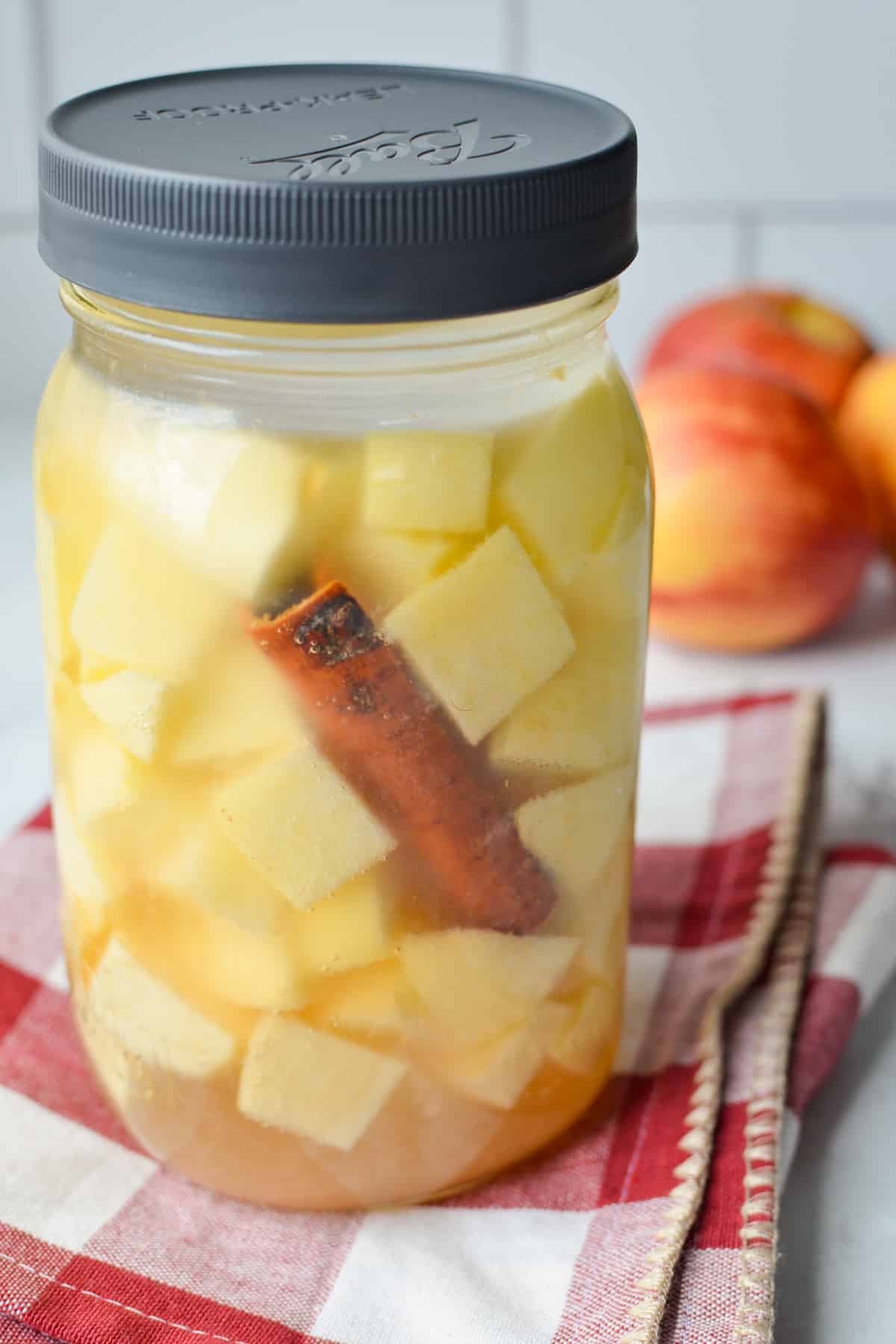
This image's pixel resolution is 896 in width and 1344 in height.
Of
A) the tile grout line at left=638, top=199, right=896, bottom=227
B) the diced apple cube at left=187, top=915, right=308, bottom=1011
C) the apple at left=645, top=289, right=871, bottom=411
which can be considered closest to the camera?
the diced apple cube at left=187, top=915, right=308, bottom=1011

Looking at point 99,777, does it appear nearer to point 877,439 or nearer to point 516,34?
point 877,439

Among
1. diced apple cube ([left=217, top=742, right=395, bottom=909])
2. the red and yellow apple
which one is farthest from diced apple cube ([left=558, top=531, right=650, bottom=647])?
the red and yellow apple

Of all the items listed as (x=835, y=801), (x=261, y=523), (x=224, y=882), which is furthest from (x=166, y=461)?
(x=835, y=801)

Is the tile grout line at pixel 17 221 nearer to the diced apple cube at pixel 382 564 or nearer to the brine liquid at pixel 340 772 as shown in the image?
the brine liquid at pixel 340 772

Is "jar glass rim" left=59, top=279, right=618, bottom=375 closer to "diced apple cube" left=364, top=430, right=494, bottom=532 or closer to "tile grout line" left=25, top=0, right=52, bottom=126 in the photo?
"diced apple cube" left=364, top=430, right=494, bottom=532

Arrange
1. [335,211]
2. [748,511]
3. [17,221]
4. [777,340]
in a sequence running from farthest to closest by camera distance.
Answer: [17,221]
[777,340]
[748,511]
[335,211]

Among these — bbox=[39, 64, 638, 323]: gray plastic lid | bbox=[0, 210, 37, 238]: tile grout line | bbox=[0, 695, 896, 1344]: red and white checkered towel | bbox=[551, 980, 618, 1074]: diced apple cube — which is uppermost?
bbox=[39, 64, 638, 323]: gray plastic lid

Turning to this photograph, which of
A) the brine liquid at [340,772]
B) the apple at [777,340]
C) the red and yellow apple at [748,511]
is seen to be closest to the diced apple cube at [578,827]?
the brine liquid at [340,772]
